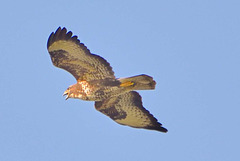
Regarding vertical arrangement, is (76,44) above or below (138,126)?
above

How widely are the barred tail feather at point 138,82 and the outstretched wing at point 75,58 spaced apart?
33 centimetres

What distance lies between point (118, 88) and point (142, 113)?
4.47ft

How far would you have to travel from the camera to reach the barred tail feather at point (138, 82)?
48.6ft

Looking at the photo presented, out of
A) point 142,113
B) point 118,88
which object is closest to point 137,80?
point 118,88

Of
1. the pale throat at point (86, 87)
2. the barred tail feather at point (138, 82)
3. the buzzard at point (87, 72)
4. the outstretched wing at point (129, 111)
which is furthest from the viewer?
the outstretched wing at point (129, 111)

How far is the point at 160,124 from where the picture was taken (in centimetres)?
1611

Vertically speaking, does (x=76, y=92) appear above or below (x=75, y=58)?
below

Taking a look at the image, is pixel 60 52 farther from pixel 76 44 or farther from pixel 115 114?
pixel 115 114

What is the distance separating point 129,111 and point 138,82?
4.79 feet

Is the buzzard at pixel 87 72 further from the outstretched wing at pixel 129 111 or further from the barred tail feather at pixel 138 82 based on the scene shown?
the outstretched wing at pixel 129 111

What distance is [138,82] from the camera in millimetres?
14953

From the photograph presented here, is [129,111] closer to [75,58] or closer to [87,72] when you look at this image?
[87,72]

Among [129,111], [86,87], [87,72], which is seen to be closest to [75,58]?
[87,72]

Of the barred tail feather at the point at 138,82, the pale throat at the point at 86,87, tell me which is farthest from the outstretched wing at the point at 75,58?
the barred tail feather at the point at 138,82
